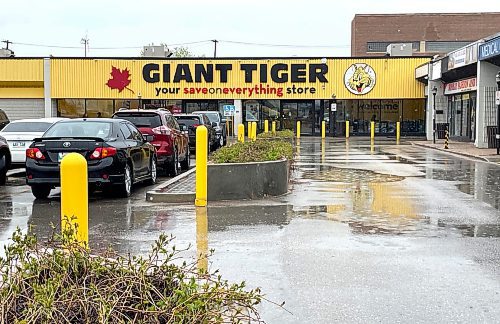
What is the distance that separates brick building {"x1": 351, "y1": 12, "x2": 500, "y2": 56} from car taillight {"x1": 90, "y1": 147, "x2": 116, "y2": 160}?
71.7 m

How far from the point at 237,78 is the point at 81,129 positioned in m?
33.9

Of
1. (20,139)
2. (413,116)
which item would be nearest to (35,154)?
(20,139)

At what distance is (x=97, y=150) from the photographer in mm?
12203

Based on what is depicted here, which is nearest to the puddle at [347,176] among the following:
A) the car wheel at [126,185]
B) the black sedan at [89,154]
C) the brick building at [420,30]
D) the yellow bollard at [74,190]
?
the car wheel at [126,185]

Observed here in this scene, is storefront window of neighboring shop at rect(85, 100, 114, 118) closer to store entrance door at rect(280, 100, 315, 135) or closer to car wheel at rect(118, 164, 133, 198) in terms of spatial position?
store entrance door at rect(280, 100, 315, 135)

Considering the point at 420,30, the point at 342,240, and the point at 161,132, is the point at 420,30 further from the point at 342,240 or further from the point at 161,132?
the point at 342,240

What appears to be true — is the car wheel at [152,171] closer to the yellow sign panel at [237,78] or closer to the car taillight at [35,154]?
the car taillight at [35,154]

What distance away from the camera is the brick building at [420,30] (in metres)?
81.1

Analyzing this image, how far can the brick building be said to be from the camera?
8112cm

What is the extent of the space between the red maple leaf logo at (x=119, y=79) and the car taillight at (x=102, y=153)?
34.8 metres

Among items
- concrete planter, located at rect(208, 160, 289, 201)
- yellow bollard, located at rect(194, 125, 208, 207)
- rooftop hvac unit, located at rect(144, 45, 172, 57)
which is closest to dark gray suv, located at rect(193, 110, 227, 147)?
rooftop hvac unit, located at rect(144, 45, 172, 57)

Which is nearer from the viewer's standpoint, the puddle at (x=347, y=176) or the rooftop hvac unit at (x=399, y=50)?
the puddle at (x=347, y=176)

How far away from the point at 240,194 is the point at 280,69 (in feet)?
115

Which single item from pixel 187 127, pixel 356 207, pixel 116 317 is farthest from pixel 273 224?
pixel 187 127
